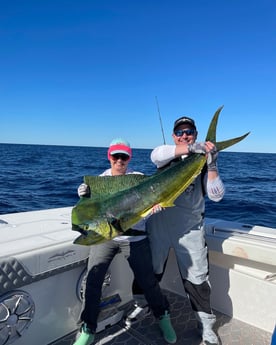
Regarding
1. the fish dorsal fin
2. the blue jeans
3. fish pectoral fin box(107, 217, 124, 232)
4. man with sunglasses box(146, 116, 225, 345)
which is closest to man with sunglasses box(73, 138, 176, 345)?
the blue jeans

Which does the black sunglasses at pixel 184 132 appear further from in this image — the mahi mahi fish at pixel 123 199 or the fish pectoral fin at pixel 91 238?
the fish pectoral fin at pixel 91 238

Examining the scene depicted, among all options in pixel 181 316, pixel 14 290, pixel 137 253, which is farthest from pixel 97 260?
pixel 181 316

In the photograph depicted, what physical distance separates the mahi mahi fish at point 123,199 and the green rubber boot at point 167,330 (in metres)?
1.27

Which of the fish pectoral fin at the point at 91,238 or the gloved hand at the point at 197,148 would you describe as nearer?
the fish pectoral fin at the point at 91,238

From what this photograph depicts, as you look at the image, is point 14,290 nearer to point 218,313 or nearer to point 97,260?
point 97,260

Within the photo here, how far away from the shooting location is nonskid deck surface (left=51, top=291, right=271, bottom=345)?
252 cm

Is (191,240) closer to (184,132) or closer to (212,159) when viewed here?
(212,159)

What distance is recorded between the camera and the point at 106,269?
2.34m

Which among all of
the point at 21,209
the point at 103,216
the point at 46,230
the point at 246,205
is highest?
the point at 103,216

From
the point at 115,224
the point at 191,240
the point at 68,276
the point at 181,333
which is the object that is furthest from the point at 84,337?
the point at 115,224

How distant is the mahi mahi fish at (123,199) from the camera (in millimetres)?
1579

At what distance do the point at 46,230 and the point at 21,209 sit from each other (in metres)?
6.66

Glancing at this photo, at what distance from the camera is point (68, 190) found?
1270 centimetres

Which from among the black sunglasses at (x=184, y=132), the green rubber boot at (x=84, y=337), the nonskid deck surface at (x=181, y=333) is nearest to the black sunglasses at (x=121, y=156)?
the black sunglasses at (x=184, y=132)
